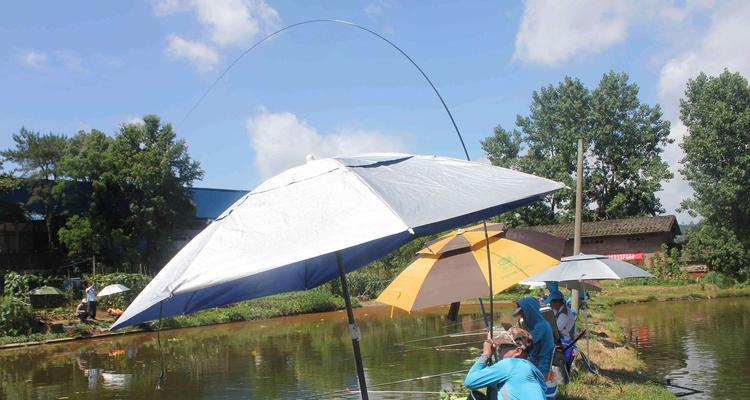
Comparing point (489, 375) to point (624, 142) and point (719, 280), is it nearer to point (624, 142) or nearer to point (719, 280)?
point (719, 280)

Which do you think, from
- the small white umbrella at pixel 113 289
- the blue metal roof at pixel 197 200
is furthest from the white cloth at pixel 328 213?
the blue metal roof at pixel 197 200

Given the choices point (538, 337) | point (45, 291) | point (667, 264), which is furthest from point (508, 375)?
point (667, 264)

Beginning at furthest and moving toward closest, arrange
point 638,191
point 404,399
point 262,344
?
point 638,191
point 262,344
point 404,399

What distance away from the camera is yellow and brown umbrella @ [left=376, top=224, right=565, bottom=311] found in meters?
6.94

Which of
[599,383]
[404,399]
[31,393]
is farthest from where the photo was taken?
[31,393]

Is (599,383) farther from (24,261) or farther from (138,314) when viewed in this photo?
(24,261)

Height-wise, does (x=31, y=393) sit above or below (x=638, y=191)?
below

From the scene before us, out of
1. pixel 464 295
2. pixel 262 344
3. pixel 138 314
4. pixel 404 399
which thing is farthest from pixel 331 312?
pixel 138 314

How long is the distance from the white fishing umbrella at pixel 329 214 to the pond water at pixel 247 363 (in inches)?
270

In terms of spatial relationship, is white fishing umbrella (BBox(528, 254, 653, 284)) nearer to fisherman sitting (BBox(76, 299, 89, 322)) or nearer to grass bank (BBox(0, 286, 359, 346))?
grass bank (BBox(0, 286, 359, 346))

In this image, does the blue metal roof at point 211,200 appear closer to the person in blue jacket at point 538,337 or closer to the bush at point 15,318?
the bush at point 15,318

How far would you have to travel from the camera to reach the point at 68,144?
113 ft

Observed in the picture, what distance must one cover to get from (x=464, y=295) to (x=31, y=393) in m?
10.2

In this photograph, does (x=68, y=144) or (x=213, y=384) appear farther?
(x=68, y=144)
